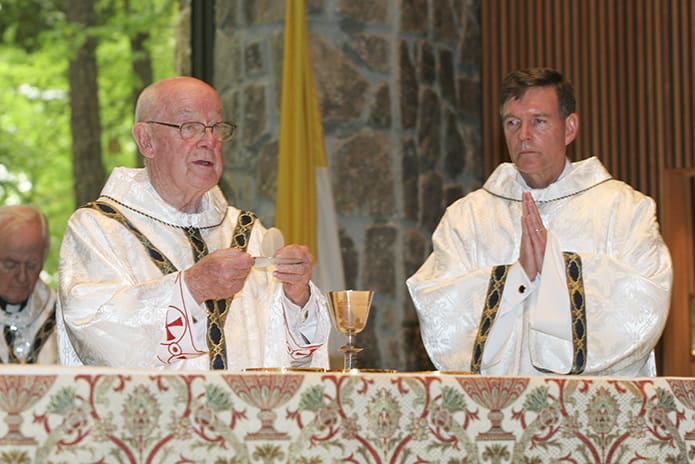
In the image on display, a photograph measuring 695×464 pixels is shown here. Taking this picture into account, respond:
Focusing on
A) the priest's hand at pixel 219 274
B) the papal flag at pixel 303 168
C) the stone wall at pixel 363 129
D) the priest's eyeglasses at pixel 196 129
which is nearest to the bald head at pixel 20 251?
the papal flag at pixel 303 168

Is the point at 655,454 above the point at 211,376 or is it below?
below

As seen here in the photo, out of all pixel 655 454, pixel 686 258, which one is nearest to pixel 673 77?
pixel 686 258

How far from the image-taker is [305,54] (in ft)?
21.7

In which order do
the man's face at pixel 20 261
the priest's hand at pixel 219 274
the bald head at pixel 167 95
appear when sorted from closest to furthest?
1. the priest's hand at pixel 219 274
2. the bald head at pixel 167 95
3. the man's face at pixel 20 261

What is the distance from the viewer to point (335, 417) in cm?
249

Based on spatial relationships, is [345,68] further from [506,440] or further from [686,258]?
[506,440]

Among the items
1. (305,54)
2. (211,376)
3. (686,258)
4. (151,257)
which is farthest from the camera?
(686,258)

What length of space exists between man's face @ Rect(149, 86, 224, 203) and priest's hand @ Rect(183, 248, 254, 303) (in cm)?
56

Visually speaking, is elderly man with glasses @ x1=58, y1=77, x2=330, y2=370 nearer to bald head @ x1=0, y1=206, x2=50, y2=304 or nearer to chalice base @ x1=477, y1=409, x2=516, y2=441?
chalice base @ x1=477, y1=409, x2=516, y2=441

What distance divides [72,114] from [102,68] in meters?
0.47

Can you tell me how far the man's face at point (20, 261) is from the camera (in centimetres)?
582

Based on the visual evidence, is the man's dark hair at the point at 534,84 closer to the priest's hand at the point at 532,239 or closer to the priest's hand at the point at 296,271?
the priest's hand at the point at 532,239

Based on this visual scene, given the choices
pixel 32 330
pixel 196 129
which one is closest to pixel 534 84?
pixel 196 129

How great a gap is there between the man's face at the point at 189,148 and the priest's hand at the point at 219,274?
0.56m
